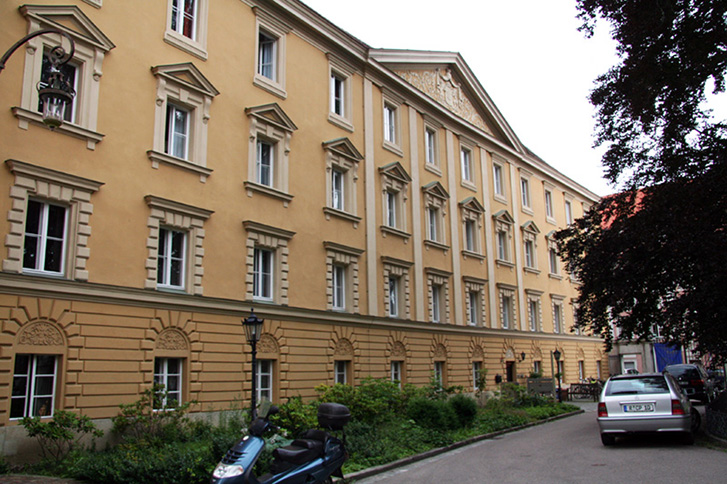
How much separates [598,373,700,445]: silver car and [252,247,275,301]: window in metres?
9.77

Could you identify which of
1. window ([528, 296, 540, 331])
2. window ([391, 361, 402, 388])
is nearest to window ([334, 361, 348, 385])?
window ([391, 361, 402, 388])

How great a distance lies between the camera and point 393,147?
85.9 ft

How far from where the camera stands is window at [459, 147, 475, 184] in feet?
104

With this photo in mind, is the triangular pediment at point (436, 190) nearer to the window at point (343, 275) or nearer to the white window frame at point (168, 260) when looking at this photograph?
the window at point (343, 275)

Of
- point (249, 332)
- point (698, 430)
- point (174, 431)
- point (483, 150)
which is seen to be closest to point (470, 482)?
point (249, 332)

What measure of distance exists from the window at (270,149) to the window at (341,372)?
5.81 metres

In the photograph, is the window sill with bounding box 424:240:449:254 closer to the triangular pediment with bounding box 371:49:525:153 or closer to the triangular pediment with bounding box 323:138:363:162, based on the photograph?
the triangular pediment with bounding box 323:138:363:162

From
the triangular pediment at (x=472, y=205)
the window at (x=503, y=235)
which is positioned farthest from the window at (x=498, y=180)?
the triangular pediment at (x=472, y=205)

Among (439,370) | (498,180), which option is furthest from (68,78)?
(498,180)

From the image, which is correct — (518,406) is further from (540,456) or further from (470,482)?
(470,482)

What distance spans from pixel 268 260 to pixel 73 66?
24.9ft

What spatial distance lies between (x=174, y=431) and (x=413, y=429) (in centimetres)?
635

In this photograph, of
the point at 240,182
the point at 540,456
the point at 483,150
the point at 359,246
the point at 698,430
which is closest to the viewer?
the point at 540,456

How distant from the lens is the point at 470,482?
1124cm
